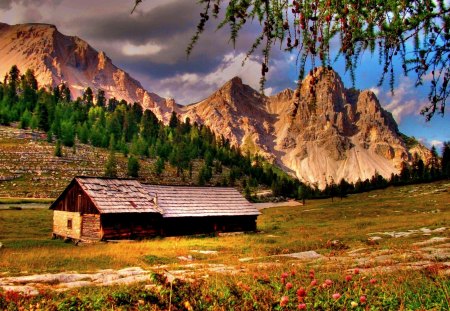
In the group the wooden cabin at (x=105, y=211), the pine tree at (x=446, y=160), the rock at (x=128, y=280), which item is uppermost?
the pine tree at (x=446, y=160)

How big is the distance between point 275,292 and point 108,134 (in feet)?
633

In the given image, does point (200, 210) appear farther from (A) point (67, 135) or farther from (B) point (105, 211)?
(A) point (67, 135)

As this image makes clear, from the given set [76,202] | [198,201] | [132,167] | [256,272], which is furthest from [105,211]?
[132,167]

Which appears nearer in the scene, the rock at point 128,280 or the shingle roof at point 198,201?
the rock at point 128,280

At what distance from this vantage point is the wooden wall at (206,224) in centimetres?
4084

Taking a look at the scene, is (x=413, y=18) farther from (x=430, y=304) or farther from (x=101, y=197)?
(x=101, y=197)

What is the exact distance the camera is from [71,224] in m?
39.3

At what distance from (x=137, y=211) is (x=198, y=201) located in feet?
30.2

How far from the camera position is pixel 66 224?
40.2m

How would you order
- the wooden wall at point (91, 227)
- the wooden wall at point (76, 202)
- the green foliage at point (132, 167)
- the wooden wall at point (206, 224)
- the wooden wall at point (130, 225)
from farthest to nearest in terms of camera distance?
the green foliage at point (132, 167) < the wooden wall at point (206, 224) < the wooden wall at point (76, 202) < the wooden wall at point (130, 225) < the wooden wall at point (91, 227)

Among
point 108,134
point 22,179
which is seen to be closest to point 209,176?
point 108,134

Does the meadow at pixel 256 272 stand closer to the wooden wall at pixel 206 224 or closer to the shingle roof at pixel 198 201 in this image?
the wooden wall at pixel 206 224

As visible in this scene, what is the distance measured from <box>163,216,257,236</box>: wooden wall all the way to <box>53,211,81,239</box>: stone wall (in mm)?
8307

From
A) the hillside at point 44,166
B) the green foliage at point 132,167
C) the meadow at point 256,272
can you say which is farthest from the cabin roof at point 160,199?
the green foliage at point 132,167
